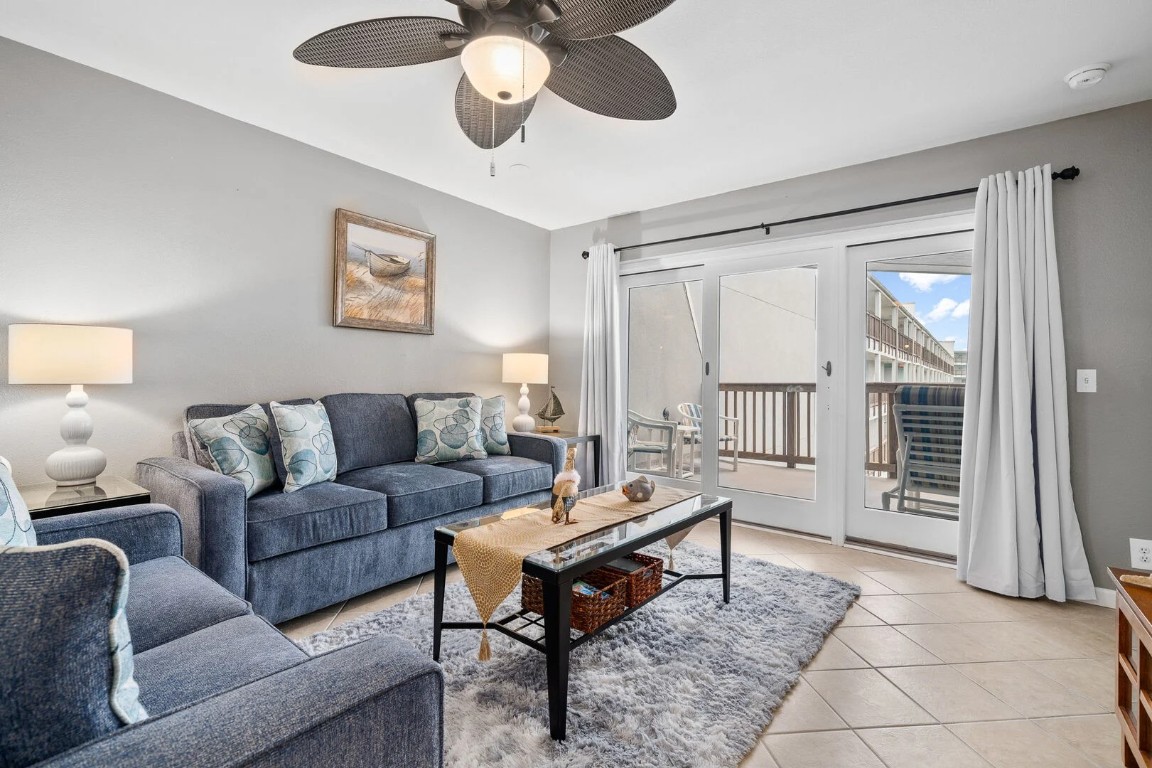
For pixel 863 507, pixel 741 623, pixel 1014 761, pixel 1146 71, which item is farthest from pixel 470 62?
pixel 863 507

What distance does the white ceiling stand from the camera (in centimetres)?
201

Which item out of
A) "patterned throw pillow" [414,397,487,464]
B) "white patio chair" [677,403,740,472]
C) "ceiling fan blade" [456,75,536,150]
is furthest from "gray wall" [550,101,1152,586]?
"patterned throw pillow" [414,397,487,464]

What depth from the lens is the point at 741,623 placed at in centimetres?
228

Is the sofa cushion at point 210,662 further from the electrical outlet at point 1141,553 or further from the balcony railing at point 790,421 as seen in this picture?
the electrical outlet at point 1141,553

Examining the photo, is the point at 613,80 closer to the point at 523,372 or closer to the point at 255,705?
the point at 255,705

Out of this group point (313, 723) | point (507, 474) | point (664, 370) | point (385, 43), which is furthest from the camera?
point (664, 370)

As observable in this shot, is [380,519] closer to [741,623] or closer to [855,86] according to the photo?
[741,623]

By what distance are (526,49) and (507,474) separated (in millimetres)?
2197

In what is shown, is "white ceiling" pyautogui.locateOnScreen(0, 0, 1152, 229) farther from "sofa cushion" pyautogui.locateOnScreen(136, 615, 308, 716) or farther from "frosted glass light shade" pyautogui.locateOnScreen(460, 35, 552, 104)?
"sofa cushion" pyautogui.locateOnScreen(136, 615, 308, 716)

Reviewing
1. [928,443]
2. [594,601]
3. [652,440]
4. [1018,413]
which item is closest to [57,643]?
[594,601]

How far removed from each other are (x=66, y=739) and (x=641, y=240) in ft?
13.7

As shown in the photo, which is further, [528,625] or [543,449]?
[543,449]

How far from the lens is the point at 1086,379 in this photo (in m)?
2.64

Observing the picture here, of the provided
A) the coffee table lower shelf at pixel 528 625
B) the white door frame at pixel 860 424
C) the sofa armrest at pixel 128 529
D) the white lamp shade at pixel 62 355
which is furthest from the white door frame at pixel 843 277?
the white lamp shade at pixel 62 355
